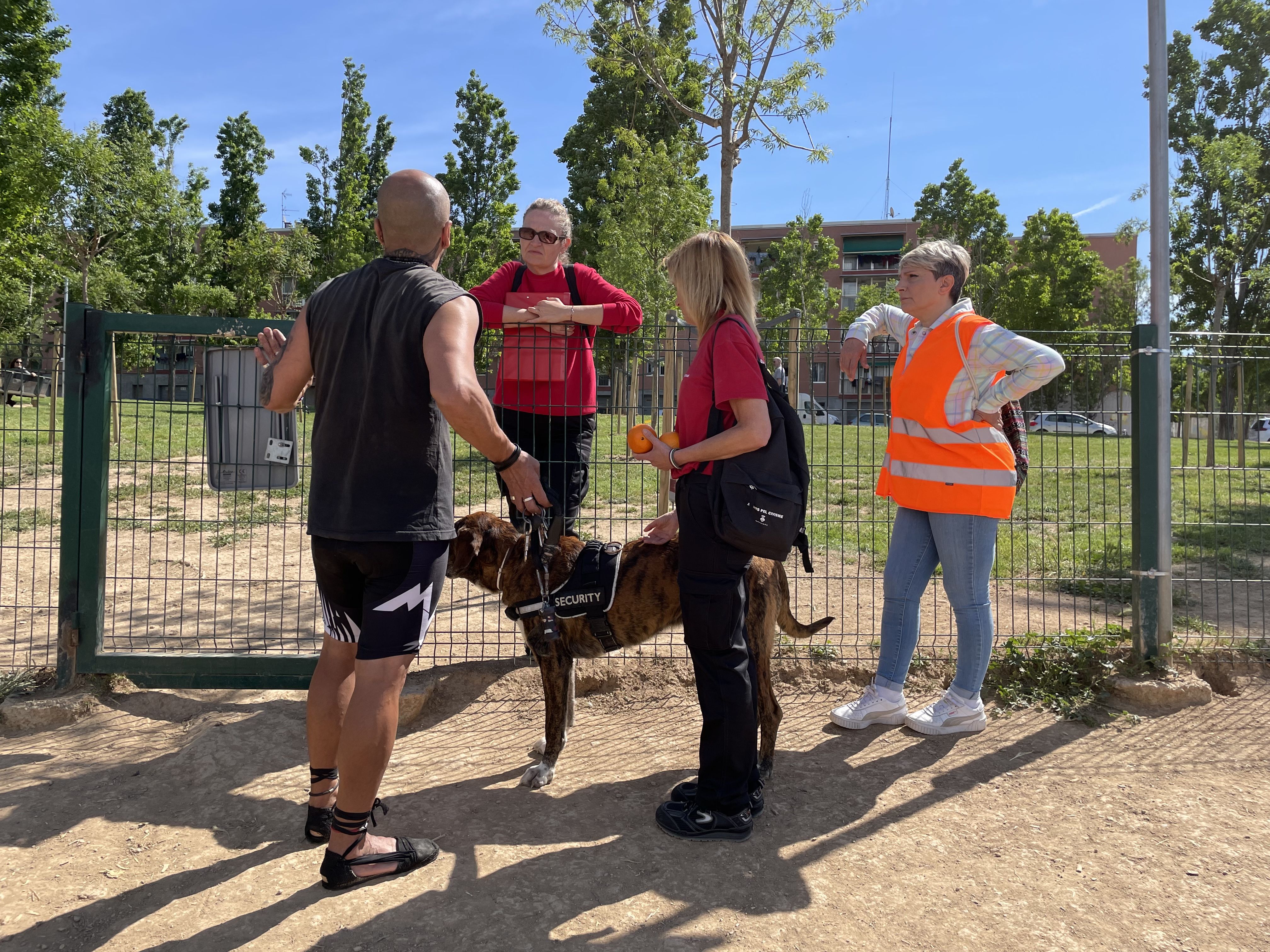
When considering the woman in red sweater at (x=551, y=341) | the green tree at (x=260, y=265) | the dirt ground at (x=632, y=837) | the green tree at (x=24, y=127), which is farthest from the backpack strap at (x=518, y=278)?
the green tree at (x=260, y=265)

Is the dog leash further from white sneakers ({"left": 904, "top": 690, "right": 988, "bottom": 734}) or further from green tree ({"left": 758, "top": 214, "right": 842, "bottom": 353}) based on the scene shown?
green tree ({"left": 758, "top": 214, "right": 842, "bottom": 353})

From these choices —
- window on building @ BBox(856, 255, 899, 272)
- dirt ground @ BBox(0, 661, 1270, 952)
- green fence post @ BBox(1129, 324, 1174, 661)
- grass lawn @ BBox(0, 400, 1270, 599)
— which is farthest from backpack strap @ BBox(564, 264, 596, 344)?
window on building @ BBox(856, 255, 899, 272)

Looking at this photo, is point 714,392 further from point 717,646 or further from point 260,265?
point 260,265

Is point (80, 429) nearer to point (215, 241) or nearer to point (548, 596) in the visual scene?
point (548, 596)

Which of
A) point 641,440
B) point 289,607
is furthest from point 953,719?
point 289,607

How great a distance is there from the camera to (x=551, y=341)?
4.13 meters

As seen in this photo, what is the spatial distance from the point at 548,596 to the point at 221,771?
1605mm

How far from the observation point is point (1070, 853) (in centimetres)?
297

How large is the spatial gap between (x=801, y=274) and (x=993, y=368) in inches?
1501

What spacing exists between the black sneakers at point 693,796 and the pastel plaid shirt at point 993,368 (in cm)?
185

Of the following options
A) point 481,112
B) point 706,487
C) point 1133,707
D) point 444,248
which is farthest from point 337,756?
point 481,112

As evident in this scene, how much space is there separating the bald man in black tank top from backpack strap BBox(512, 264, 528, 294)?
1.55 meters

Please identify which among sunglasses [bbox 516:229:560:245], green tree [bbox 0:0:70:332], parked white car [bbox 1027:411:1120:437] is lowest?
parked white car [bbox 1027:411:1120:437]

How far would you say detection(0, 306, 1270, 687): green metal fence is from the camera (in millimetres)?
4172
